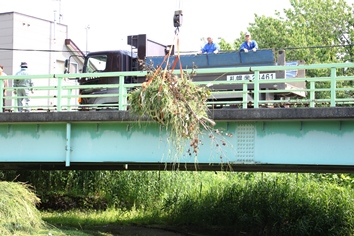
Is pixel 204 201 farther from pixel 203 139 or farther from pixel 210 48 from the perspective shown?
pixel 203 139

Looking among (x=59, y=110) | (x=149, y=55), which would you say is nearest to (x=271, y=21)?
(x=149, y=55)

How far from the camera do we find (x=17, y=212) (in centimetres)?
1195

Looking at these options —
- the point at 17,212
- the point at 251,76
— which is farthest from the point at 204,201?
the point at 17,212

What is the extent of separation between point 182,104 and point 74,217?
1255 cm

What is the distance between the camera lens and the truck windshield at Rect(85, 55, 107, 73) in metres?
19.3

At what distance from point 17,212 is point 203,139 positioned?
15.2 feet

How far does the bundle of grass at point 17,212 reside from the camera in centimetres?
1157

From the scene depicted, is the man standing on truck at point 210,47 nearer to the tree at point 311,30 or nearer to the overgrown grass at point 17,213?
the overgrown grass at point 17,213

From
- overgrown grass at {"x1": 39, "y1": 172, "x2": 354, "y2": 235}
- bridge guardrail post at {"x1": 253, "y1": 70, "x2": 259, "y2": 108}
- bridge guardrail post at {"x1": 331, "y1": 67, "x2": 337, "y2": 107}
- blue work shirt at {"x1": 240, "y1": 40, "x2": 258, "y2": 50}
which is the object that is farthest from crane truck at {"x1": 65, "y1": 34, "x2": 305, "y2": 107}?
overgrown grass at {"x1": 39, "y1": 172, "x2": 354, "y2": 235}

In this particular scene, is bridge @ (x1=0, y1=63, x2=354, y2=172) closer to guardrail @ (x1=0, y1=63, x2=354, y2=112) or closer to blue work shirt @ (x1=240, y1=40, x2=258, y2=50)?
guardrail @ (x1=0, y1=63, x2=354, y2=112)

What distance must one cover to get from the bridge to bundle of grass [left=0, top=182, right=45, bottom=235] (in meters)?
2.41

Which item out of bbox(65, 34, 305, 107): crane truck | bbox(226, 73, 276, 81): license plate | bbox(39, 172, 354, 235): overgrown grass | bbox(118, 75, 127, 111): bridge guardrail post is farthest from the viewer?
bbox(39, 172, 354, 235): overgrown grass

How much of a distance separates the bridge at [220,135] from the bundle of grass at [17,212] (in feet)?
7.92

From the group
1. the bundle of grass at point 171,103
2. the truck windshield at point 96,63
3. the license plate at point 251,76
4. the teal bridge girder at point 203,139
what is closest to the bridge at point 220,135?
the teal bridge girder at point 203,139
